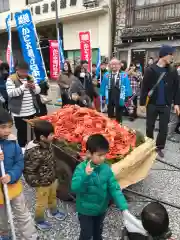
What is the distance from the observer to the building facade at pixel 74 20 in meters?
13.4

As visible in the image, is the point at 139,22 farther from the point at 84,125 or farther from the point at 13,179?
the point at 13,179

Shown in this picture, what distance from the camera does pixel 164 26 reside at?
1113cm

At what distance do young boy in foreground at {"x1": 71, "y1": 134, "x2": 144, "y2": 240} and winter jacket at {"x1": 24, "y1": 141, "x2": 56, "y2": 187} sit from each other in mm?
565

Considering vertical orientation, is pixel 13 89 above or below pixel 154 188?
above

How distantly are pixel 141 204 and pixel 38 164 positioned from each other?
1.56 meters

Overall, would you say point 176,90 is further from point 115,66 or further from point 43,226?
point 43,226

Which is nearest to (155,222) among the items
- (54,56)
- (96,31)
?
(54,56)

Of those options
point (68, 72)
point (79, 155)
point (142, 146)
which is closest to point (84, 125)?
point (79, 155)

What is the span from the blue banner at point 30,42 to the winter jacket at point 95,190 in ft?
17.7

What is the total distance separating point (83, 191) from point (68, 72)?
4.44 meters

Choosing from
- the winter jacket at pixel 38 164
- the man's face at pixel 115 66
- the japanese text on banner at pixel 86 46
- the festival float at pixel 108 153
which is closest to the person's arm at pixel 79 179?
the winter jacket at pixel 38 164

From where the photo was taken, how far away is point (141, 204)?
10.5ft

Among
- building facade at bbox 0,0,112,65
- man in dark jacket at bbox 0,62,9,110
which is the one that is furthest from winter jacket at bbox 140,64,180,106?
building facade at bbox 0,0,112,65

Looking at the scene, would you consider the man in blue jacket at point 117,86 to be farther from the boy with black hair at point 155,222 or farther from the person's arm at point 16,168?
the boy with black hair at point 155,222
